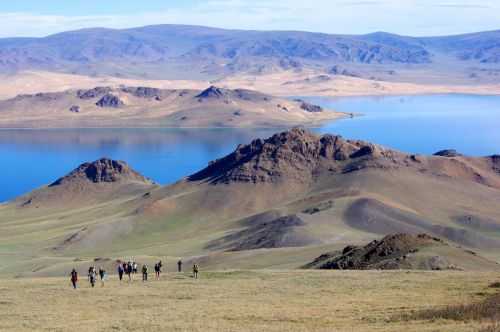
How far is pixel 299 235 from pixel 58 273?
91.6ft

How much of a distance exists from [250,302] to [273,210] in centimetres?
7538

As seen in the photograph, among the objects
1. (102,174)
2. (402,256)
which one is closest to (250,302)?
(402,256)

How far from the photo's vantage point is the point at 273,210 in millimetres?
109938

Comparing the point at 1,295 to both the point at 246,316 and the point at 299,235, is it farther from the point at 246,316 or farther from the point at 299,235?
the point at 299,235

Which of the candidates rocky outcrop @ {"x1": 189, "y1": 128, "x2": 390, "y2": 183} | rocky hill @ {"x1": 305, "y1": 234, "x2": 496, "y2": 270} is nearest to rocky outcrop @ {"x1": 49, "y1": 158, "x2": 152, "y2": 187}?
rocky outcrop @ {"x1": 189, "y1": 128, "x2": 390, "y2": 183}

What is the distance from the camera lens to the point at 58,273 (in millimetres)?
72688

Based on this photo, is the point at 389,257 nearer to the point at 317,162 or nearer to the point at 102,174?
the point at 317,162

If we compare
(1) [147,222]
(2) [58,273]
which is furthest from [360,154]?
(2) [58,273]

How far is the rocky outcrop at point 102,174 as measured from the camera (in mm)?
152250

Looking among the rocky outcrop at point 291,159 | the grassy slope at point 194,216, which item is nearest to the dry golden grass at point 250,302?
the grassy slope at point 194,216

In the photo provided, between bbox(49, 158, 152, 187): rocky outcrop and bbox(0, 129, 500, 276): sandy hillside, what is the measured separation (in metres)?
1.78

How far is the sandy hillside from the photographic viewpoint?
9069 centimetres

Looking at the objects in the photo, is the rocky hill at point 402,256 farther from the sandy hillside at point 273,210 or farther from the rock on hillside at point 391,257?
the sandy hillside at point 273,210

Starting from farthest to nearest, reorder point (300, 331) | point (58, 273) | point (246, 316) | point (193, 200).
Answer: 1. point (193, 200)
2. point (58, 273)
3. point (246, 316)
4. point (300, 331)
